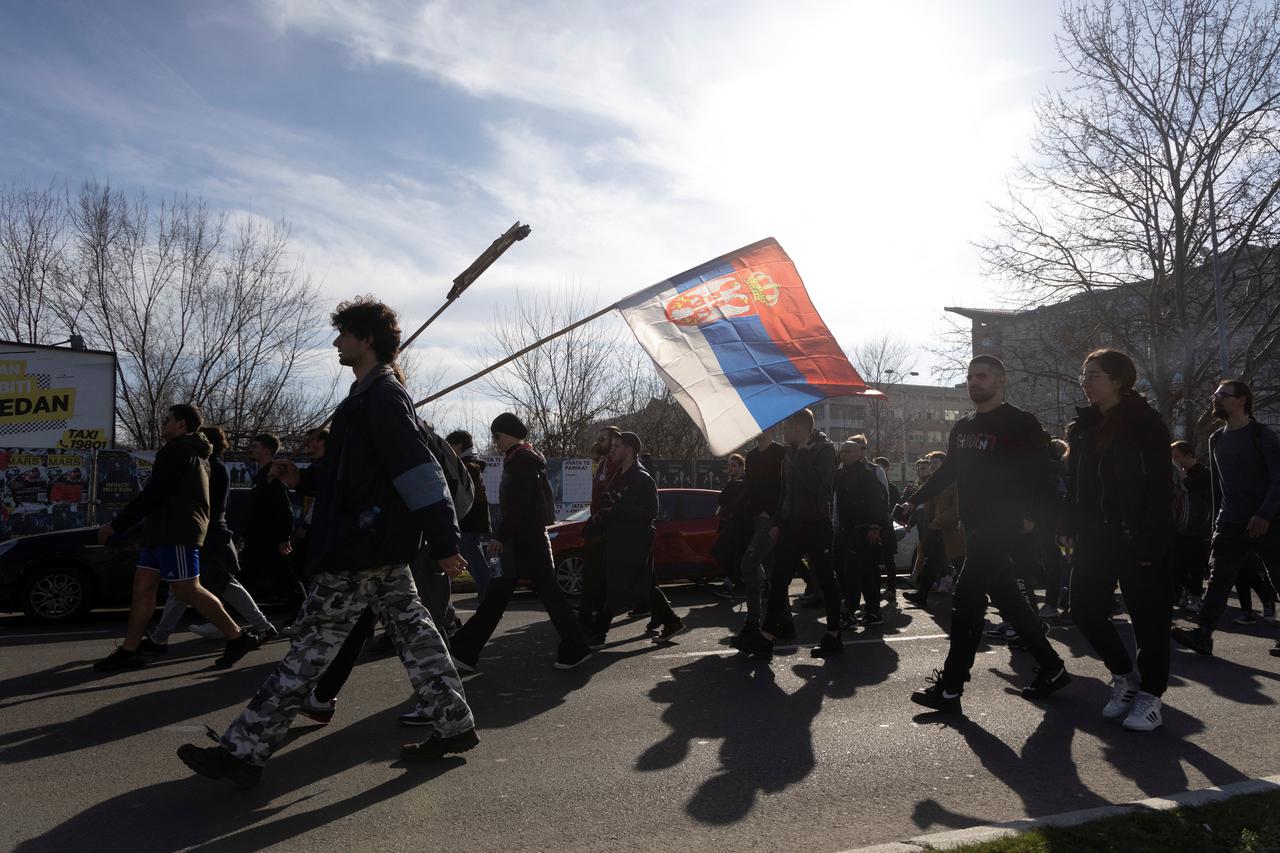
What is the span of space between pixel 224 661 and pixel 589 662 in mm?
2564

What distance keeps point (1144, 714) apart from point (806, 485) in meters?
2.68

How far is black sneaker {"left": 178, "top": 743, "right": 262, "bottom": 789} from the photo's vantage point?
390cm

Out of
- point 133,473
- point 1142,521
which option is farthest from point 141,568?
point 133,473

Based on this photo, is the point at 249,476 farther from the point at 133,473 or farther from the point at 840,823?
the point at 840,823

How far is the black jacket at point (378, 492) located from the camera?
403 cm

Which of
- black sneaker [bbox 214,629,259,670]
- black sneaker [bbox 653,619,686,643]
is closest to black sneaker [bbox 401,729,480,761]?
black sneaker [bbox 214,629,259,670]

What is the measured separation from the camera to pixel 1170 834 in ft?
11.0

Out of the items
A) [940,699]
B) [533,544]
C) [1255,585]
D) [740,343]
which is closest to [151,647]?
[533,544]

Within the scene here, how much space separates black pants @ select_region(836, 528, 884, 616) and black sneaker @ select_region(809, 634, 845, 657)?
150cm

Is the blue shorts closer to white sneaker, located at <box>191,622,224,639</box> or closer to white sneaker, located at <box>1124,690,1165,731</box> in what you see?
white sneaker, located at <box>191,622,224,639</box>

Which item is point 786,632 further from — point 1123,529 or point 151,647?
point 151,647

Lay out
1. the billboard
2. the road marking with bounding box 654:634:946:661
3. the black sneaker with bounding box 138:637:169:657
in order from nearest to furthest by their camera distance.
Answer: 1. the black sneaker with bounding box 138:637:169:657
2. the road marking with bounding box 654:634:946:661
3. the billboard

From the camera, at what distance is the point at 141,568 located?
6.72 m

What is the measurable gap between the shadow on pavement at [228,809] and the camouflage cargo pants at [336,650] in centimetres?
20
